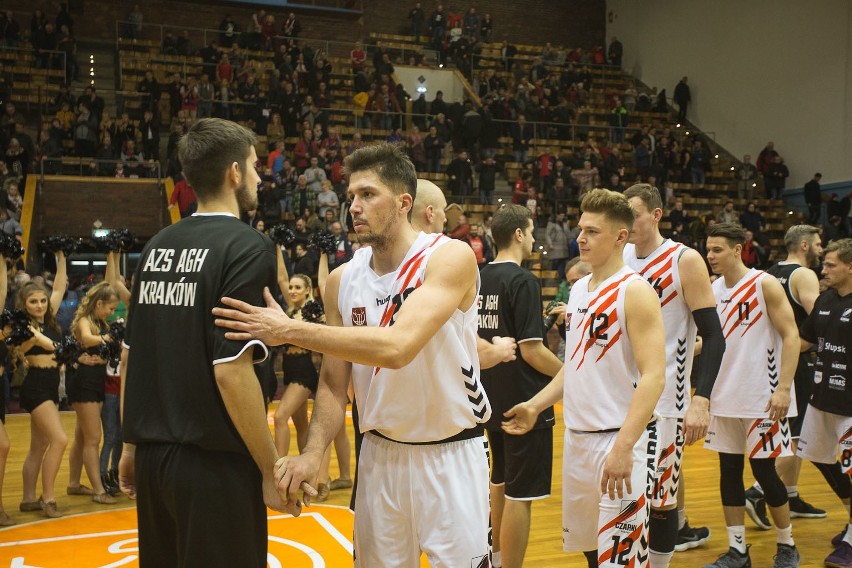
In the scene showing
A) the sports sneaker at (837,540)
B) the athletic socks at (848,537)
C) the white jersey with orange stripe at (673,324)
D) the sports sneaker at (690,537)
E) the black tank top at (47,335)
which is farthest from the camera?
the black tank top at (47,335)

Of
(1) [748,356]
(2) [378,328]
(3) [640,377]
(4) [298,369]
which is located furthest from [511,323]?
(4) [298,369]

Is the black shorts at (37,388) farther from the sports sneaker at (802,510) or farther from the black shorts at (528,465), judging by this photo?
the sports sneaker at (802,510)

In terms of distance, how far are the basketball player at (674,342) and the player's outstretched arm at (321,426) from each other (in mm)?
1917

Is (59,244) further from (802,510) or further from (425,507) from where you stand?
(802,510)

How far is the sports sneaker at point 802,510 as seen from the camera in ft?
21.6

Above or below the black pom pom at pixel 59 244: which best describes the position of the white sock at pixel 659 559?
below

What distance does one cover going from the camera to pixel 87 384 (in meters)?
6.93

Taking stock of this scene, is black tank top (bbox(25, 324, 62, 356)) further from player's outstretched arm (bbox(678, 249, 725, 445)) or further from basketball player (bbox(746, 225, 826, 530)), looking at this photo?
basketball player (bbox(746, 225, 826, 530))

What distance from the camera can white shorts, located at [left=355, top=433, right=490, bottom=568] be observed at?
9.23 ft

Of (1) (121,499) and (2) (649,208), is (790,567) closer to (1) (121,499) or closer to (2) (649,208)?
(2) (649,208)

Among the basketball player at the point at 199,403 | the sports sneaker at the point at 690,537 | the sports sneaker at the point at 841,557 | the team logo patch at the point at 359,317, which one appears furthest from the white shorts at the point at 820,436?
the basketball player at the point at 199,403

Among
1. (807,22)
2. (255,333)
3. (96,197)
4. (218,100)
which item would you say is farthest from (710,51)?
(255,333)

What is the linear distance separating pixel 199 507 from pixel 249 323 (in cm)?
60

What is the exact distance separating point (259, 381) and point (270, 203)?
12678 millimetres
